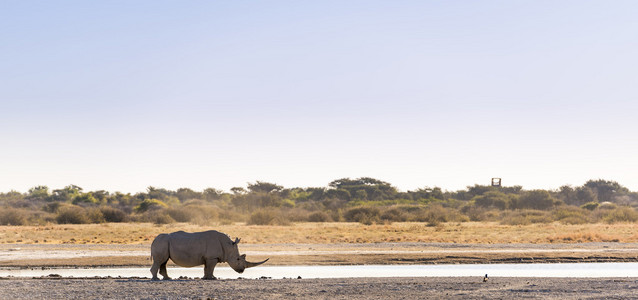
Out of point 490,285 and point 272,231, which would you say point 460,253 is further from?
point 272,231

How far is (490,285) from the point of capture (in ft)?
55.1

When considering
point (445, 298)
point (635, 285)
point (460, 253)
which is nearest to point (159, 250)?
point (445, 298)

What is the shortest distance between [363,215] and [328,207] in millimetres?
19163

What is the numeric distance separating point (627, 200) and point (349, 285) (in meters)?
97.4

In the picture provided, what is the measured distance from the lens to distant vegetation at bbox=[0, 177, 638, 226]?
2170 inches

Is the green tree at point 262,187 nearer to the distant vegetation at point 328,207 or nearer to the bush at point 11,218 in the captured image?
the distant vegetation at point 328,207

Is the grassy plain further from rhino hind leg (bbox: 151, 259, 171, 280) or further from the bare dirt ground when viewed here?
rhino hind leg (bbox: 151, 259, 171, 280)

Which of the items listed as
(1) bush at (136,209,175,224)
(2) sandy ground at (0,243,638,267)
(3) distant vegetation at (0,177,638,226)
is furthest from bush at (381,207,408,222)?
(2) sandy ground at (0,243,638,267)

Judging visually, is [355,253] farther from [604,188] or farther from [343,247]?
[604,188]

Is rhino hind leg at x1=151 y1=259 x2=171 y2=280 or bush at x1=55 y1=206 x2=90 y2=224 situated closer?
rhino hind leg at x1=151 y1=259 x2=171 y2=280

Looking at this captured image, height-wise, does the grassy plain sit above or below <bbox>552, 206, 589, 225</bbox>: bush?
below

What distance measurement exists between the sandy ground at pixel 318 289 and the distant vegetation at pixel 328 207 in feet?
113

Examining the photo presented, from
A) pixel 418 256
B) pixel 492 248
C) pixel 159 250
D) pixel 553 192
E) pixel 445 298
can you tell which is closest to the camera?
pixel 445 298

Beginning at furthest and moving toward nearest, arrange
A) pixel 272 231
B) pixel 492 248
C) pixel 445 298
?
pixel 272 231 → pixel 492 248 → pixel 445 298
